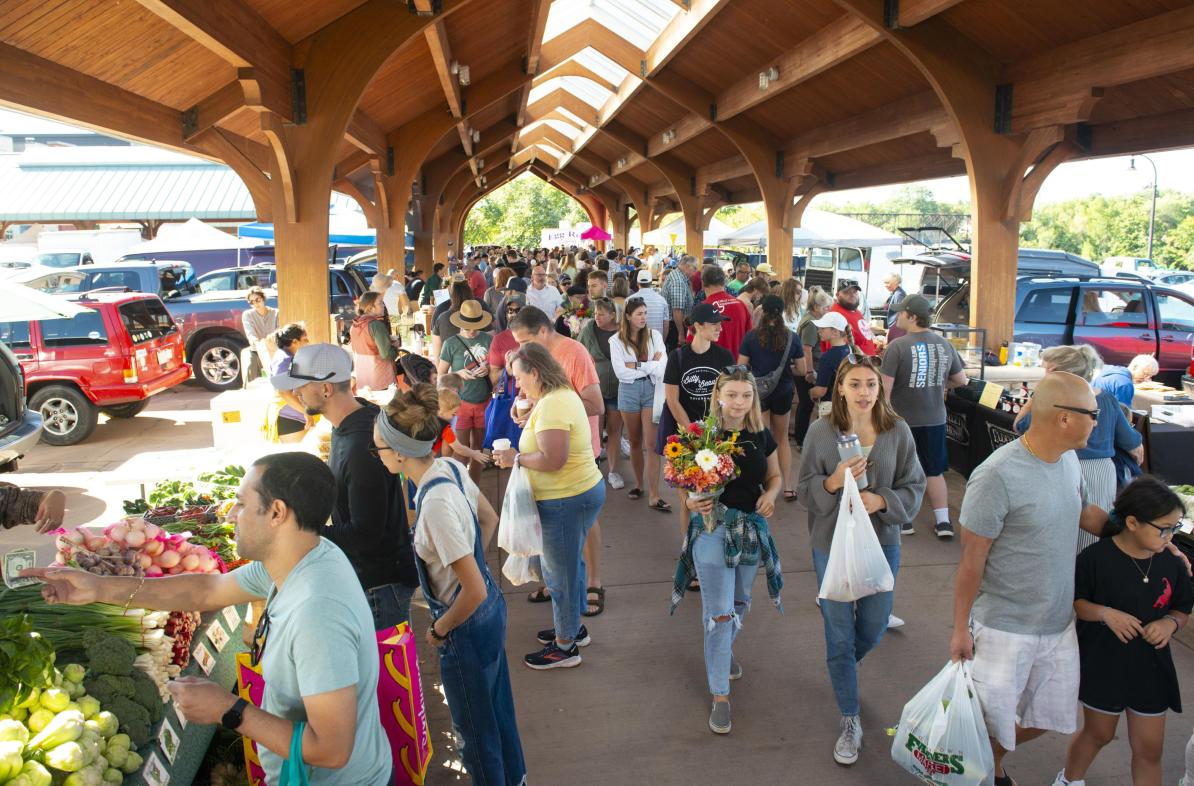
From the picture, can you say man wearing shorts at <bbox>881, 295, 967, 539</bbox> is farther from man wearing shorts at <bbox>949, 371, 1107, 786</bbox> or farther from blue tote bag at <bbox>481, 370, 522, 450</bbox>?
man wearing shorts at <bbox>949, 371, 1107, 786</bbox>

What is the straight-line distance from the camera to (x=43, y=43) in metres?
6.18

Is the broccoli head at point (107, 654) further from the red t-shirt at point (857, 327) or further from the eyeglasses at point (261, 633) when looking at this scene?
the red t-shirt at point (857, 327)

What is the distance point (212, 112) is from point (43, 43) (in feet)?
9.45

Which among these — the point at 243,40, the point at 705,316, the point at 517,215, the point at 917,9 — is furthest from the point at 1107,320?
the point at 517,215

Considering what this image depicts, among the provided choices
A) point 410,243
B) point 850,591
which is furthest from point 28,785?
point 410,243

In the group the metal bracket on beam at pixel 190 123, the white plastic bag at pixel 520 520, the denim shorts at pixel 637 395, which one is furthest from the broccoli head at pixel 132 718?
the metal bracket on beam at pixel 190 123

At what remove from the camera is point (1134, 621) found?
3.22m

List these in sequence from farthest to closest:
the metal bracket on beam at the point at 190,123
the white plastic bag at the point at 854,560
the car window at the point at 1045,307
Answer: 1. the car window at the point at 1045,307
2. the metal bracket on beam at the point at 190,123
3. the white plastic bag at the point at 854,560

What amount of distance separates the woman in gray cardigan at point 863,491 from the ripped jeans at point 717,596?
1.37 feet

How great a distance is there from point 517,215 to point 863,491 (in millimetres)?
58998

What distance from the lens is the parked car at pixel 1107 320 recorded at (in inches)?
422

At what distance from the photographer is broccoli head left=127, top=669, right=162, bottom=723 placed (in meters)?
2.95

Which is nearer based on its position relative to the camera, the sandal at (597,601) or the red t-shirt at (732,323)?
the sandal at (597,601)

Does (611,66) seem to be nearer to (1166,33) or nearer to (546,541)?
(1166,33)
